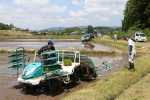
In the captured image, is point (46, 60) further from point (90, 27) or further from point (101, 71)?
point (90, 27)

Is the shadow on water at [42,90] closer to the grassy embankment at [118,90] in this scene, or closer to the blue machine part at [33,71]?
the blue machine part at [33,71]

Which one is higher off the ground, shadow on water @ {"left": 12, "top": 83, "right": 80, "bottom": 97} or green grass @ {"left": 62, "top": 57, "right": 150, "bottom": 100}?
green grass @ {"left": 62, "top": 57, "right": 150, "bottom": 100}

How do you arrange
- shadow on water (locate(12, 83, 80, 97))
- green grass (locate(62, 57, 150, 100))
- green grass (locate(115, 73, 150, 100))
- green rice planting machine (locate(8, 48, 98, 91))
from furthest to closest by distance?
shadow on water (locate(12, 83, 80, 97))
green rice planting machine (locate(8, 48, 98, 91))
green grass (locate(62, 57, 150, 100))
green grass (locate(115, 73, 150, 100))

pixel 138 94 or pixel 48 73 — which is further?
pixel 48 73

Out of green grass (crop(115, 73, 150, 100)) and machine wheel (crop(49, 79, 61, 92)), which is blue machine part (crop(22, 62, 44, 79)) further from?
green grass (crop(115, 73, 150, 100))

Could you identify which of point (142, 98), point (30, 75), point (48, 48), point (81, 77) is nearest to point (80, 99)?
point (142, 98)

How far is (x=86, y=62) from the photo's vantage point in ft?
29.3

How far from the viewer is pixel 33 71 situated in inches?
276

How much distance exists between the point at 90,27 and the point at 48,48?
3857 inches

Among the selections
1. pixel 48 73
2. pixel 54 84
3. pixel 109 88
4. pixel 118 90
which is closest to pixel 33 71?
pixel 48 73

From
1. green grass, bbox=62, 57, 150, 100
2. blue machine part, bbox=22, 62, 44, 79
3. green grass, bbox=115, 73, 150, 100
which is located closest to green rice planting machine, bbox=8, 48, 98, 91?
blue machine part, bbox=22, 62, 44, 79

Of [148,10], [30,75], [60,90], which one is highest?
[148,10]

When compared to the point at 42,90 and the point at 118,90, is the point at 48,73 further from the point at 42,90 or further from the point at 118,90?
the point at 118,90

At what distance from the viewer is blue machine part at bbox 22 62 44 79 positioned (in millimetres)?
6918
